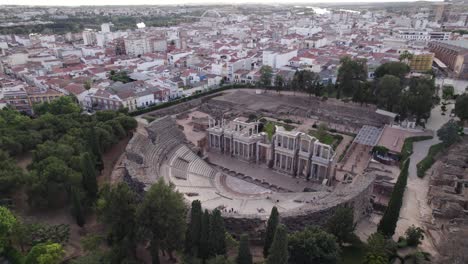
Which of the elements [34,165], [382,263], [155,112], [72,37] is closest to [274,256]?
[382,263]

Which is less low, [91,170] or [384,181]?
[91,170]

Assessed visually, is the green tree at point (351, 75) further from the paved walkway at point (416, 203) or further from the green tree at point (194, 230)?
the green tree at point (194, 230)

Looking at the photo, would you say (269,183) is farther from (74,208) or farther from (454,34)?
(454,34)

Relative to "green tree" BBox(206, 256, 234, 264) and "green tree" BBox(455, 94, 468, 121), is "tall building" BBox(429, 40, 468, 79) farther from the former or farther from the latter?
"green tree" BBox(206, 256, 234, 264)

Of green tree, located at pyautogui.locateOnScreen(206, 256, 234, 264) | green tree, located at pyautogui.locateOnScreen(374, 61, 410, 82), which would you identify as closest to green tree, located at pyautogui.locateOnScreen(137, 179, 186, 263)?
green tree, located at pyautogui.locateOnScreen(206, 256, 234, 264)

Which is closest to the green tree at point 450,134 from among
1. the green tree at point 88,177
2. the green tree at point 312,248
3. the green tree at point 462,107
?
the green tree at point 462,107

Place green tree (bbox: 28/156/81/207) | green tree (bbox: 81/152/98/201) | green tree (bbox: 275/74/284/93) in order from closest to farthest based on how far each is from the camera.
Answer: green tree (bbox: 28/156/81/207)
green tree (bbox: 81/152/98/201)
green tree (bbox: 275/74/284/93)

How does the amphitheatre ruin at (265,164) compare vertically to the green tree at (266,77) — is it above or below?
below
